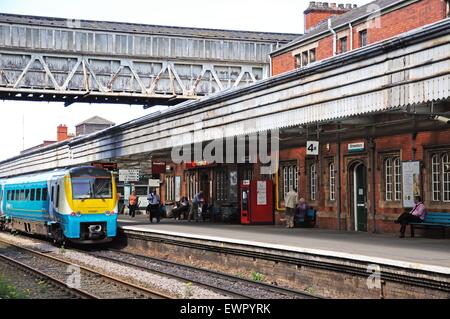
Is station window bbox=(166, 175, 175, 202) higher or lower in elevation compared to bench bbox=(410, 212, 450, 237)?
higher

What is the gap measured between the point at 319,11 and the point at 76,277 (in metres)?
24.7

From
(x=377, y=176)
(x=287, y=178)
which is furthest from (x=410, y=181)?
(x=287, y=178)

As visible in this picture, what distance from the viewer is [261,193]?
86.3 ft

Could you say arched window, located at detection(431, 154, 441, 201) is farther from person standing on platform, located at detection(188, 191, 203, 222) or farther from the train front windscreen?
person standing on platform, located at detection(188, 191, 203, 222)

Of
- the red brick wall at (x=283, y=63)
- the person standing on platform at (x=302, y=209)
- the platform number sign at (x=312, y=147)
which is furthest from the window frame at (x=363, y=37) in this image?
the platform number sign at (x=312, y=147)

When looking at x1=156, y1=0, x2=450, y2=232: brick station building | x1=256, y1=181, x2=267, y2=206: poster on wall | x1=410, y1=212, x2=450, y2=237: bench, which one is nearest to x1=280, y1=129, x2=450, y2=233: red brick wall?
x1=156, y1=0, x2=450, y2=232: brick station building

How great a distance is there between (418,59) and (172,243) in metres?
9.40

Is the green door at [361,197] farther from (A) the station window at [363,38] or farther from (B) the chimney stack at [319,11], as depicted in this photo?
(B) the chimney stack at [319,11]

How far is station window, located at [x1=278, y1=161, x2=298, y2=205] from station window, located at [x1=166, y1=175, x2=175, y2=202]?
1381 cm

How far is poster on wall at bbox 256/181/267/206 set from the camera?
26266 millimetres

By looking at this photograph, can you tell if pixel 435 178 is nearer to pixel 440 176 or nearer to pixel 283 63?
pixel 440 176

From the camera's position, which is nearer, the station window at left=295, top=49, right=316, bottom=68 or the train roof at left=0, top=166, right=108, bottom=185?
the train roof at left=0, top=166, right=108, bottom=185

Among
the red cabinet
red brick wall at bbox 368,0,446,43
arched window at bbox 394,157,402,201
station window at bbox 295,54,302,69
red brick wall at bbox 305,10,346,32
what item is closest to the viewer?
arched window at bbox 394,157,402,201
